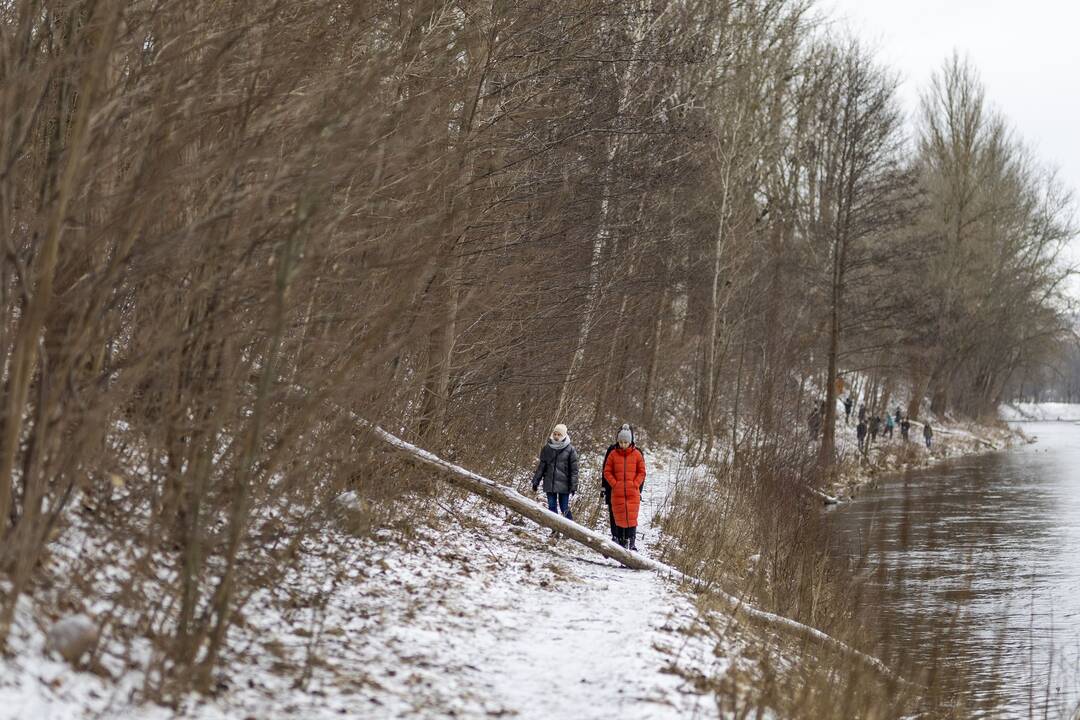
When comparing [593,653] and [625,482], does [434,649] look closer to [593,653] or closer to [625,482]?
→ [593,653]

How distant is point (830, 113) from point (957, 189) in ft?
59.9

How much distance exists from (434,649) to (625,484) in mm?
5055

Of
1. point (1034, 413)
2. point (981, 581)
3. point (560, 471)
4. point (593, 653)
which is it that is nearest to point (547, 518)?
point (560, 471)

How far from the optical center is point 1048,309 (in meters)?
52.8

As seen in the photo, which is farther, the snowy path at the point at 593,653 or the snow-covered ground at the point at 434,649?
the snowy path at the point at 593,653

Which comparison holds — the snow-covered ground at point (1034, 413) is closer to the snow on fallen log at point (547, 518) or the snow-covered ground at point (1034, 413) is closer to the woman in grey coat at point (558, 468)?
the woman in grey coat at point (558, 468)

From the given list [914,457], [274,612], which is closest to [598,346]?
[274,612]

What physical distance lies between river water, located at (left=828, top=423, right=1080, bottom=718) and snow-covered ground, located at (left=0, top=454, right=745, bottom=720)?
2.28 metres

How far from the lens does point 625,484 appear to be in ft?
36.7

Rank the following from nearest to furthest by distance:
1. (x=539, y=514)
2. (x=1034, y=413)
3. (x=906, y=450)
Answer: (x=539, y=514), (x=906, y=450), (x=1034, y=413)

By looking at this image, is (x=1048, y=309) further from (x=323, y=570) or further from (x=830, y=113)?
(x=323, y=570)

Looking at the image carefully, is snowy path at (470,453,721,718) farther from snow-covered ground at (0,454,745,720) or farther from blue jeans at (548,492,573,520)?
blue jeans at (548,492,573,520)

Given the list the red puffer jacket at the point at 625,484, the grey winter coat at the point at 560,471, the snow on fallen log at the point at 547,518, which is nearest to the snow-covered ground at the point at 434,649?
the snow on fallen log at the point at 547,518

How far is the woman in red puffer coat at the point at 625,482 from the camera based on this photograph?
11.2 m
